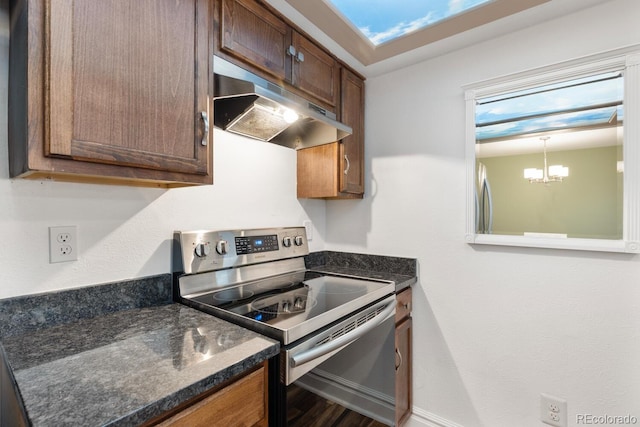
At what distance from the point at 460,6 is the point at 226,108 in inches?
44.0

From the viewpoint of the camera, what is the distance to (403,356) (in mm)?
1686

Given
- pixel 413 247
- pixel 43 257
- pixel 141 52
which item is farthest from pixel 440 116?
pixel 43 257

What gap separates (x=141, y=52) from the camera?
896 mm

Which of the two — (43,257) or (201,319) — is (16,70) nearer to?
(43,257)

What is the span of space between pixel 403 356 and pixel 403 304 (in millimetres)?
289

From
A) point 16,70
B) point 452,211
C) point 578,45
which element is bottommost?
point 452,211

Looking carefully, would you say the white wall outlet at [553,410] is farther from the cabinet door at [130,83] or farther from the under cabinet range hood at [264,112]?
the cabinet door at [130,83]

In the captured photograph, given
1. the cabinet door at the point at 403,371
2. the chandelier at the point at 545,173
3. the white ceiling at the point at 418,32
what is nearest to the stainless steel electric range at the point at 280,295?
the cabinet door at the point at 403,371

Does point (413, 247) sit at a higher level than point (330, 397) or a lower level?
higher

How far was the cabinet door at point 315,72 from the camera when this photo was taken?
147cm

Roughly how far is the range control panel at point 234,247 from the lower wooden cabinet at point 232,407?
0.61 m

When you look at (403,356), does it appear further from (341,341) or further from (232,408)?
(232,408)

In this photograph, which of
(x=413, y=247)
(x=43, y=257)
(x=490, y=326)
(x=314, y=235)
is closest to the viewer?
(x=43, y=257)

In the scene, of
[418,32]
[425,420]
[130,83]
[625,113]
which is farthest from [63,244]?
[625,113]
